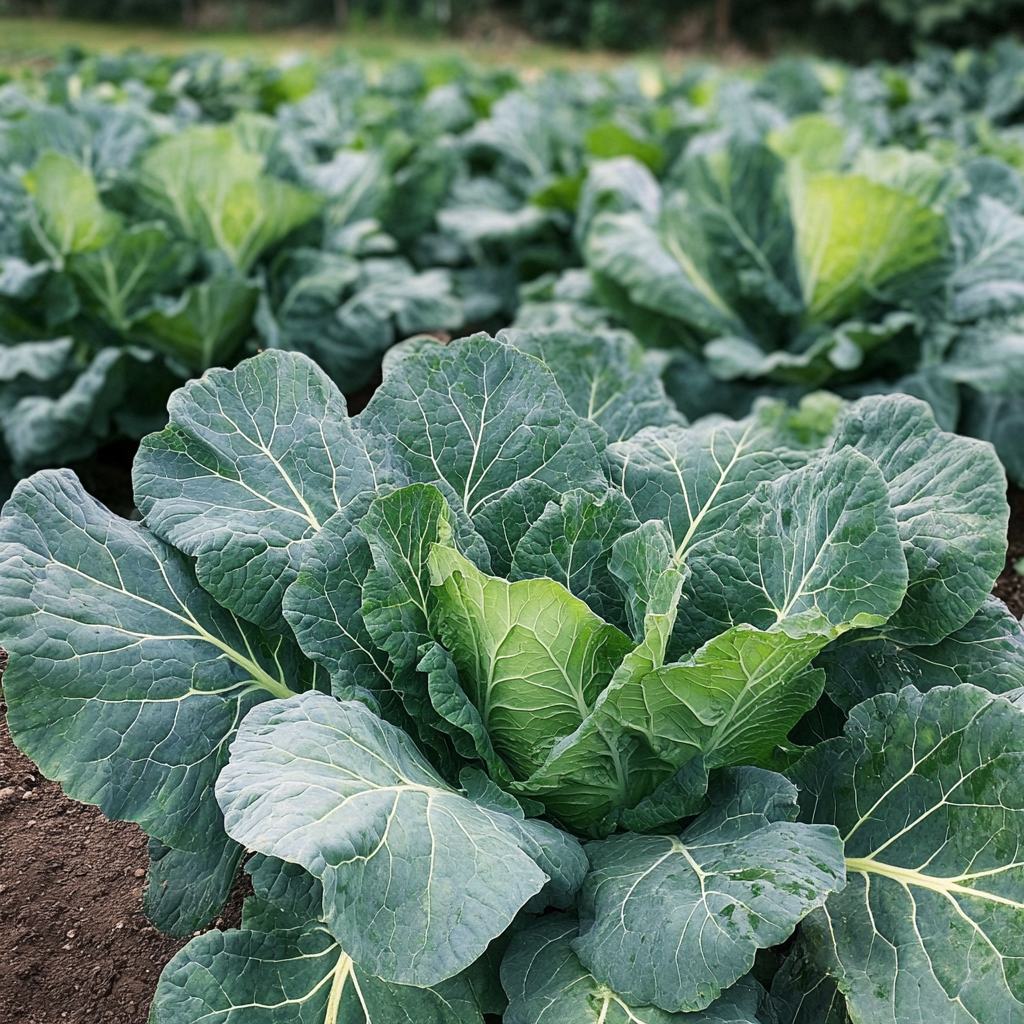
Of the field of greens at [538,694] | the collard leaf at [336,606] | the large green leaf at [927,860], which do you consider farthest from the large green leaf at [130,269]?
the large green leaf at [927,860]

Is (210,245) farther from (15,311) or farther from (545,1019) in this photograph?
(545,1019)

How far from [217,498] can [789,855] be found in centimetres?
112

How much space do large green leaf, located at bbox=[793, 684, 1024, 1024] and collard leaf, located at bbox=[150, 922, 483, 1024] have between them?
61 cm

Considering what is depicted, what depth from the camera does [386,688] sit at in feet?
6.04

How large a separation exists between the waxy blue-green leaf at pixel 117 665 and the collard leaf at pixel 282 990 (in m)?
0.18

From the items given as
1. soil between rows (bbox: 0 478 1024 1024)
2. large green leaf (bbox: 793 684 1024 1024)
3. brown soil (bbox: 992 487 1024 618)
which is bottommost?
brown soil (bbox: 992 487 1024 618)

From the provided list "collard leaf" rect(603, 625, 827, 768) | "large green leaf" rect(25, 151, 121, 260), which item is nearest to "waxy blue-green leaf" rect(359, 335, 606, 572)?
"collard leaf" rect(603, 625, 827, 768)

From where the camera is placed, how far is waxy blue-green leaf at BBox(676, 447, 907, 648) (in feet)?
5.54

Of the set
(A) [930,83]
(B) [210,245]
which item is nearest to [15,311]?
(B) [210,245]

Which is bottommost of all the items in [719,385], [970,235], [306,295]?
[719,385]

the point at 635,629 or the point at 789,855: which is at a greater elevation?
the point at 635,629

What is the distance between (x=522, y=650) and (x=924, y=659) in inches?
31.8

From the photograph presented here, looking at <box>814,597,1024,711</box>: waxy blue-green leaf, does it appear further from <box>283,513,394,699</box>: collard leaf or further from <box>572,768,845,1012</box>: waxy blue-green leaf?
<box>283,513,394,699</box>: collard leaf

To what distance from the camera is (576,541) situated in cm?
187
